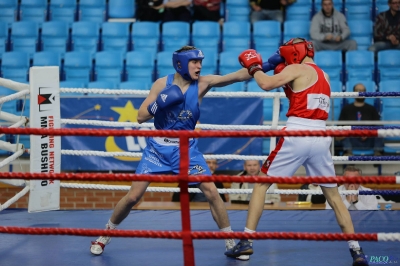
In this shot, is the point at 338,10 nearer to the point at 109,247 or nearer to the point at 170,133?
the point at 109,247

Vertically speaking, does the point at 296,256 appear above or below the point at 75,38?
below

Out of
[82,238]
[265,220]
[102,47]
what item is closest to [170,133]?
[82,238]

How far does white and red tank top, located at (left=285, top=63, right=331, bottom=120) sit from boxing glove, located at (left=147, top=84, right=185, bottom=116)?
65 cm

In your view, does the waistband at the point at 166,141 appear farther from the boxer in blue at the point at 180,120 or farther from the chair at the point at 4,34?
the chair at the point at 4,34

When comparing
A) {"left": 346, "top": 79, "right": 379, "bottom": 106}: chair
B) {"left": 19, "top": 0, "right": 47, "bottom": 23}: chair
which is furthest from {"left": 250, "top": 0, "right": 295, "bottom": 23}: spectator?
{"left": 19, "top": 0, "right": 47, "bottom": 23}: chair

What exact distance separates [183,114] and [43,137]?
1.54m

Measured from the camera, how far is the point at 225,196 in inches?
250

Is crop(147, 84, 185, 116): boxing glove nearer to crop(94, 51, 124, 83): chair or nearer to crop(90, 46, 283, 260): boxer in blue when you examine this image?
crop(90, 46, 283, 260): boxer in blue

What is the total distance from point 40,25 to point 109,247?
5838mm

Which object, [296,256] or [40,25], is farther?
[40,25]

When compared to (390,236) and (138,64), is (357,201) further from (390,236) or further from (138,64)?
(138,64)

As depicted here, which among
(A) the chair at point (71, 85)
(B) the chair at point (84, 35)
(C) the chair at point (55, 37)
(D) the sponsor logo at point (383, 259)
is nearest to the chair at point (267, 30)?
(B) the chair at point (84, 35)

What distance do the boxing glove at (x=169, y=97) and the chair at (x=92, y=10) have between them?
233 inches

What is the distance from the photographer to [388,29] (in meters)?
8.34
